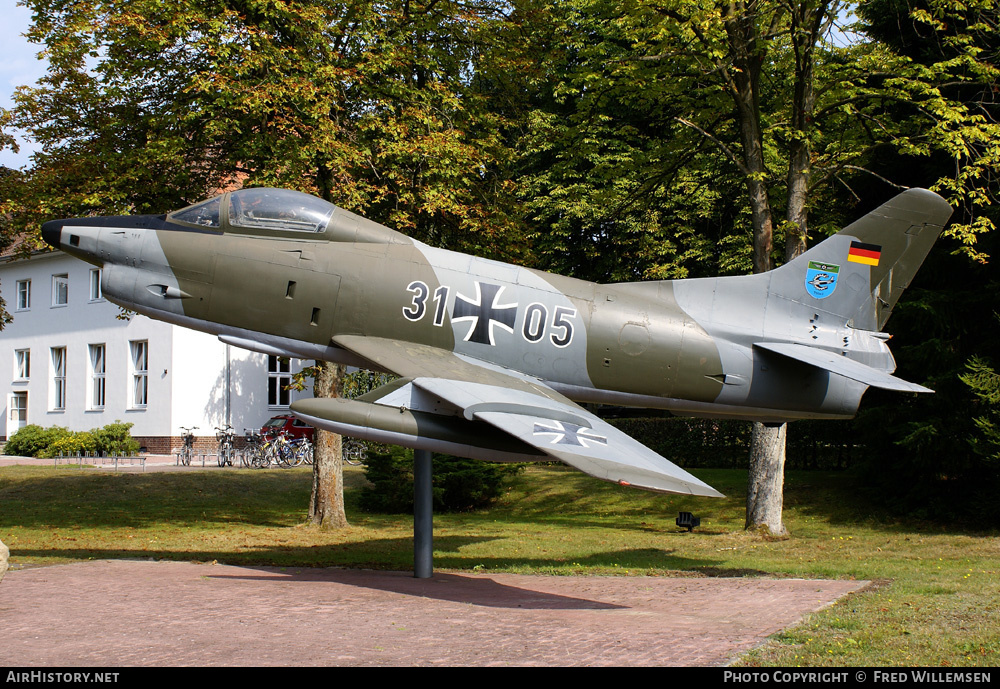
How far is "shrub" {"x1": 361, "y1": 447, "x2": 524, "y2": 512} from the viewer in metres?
23.6

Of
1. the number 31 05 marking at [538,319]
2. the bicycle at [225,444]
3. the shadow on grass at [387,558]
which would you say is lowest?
the bicycle at [225,444]

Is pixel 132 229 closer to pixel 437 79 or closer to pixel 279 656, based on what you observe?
pixel 279 656

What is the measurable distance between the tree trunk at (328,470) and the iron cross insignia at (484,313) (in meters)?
8.09

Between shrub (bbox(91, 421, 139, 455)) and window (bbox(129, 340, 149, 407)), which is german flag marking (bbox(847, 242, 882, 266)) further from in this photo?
window (bbox(129, 340, 149, 407))

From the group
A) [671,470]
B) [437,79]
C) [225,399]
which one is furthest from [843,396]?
[225,399]

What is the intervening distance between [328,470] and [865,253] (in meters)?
12.4

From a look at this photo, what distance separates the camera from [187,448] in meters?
35.2

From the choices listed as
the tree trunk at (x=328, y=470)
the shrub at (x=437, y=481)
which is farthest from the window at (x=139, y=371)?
the tree trunk at (x=328, y=470)

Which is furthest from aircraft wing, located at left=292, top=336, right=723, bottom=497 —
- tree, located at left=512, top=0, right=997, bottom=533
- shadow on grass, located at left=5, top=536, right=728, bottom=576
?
tree, located at left=512, top=0, right=997, bottom=533

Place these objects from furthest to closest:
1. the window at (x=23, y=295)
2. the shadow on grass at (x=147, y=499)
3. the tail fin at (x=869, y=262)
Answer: the window at (x=23, y=295)
the shadow on grass at (x=147, y=499)
the tail fin at (x=869, y=262)

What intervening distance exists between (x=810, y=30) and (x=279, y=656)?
16.8 meters

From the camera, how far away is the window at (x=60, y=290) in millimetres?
41719

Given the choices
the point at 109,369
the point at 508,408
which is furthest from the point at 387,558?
the point at 109,369

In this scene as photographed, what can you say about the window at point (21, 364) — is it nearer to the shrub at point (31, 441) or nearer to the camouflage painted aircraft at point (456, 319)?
the shrub at point (31, 441)
